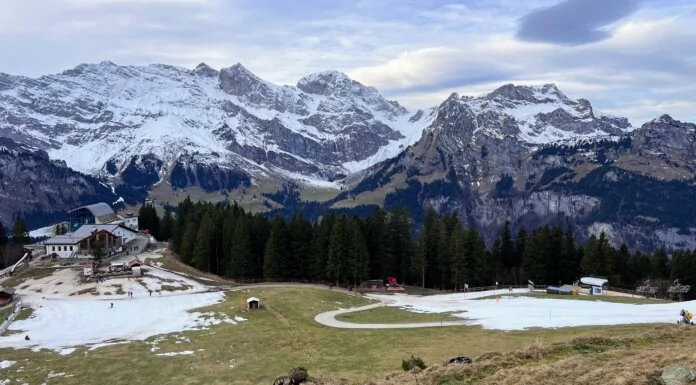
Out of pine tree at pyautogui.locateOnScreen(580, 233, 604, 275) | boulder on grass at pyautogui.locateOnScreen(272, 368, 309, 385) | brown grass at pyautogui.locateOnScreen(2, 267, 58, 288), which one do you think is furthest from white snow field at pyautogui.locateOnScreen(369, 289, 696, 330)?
brown grass at pyautogui.locateOnScreen(2, 267, 58, 288)

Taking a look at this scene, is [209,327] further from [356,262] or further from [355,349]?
[356,262]

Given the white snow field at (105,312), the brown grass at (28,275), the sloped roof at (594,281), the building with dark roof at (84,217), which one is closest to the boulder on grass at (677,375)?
the white snow field at (105,312)

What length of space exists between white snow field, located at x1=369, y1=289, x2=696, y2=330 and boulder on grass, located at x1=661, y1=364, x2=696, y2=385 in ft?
116

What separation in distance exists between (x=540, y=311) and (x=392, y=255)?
157 ft

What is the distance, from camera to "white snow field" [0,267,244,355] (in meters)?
64.1

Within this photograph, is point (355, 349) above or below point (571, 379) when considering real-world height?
below

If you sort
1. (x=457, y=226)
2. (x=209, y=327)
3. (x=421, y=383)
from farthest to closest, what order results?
(x=457, y=226)
(x=209, y=327)
(x=421, y=383)

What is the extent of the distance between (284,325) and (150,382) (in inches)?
922

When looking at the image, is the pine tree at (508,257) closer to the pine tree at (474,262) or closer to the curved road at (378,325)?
the pine tree at (474,262)

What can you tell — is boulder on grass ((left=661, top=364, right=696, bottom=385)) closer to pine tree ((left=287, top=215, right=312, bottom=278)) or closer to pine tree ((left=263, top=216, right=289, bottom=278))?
pine tree ((left=263, top=216, right=289, bottom=278))

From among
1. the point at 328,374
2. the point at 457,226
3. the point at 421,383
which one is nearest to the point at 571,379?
the point at 421,383

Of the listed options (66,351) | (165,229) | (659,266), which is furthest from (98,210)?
(659,266)

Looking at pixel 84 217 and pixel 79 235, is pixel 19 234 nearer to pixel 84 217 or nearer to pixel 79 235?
pixel 79 235

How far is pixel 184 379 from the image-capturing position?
153 feet
